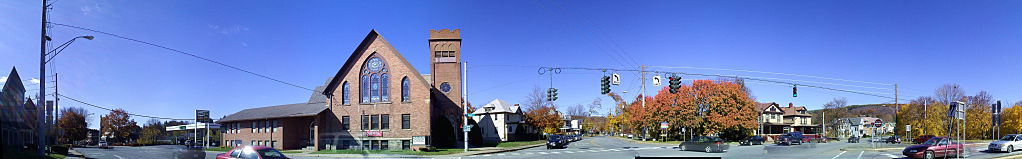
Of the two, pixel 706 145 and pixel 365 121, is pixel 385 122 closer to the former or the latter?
pixel 365 121

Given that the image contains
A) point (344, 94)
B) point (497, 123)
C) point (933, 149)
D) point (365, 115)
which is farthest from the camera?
point (497, 123)

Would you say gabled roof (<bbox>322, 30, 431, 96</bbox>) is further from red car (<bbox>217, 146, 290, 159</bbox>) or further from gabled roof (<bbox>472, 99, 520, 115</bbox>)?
gabled roof (<bbox>472, 99, 520, 115</bbox>)

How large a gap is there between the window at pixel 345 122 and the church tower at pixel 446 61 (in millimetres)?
10893

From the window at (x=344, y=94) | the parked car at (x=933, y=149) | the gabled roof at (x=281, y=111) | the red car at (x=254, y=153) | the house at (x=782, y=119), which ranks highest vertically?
the window at (x=344, y=94)

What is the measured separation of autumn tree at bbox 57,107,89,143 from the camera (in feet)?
48.5

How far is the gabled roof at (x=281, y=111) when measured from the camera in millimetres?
42594

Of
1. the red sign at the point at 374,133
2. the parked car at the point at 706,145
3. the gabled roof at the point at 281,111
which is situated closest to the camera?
the parked car at the point at 706,145

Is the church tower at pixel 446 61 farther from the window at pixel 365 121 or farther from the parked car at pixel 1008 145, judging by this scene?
the parked car at pixel 1008 145

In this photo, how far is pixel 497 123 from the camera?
75.8 metres

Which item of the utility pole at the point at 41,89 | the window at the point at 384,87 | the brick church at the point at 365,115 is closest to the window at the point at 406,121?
the brick church at the point at 365,115

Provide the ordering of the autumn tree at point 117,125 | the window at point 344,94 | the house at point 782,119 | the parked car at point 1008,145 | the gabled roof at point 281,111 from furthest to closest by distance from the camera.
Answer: the house at point 782,119 < the window at point 344,94 < the gabled roof at point 281,111 < the parked car at point 1008,145 < the autumn tree at point 117,125

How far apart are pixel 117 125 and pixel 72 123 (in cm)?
526

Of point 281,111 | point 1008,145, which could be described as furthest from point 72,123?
point 1008,145

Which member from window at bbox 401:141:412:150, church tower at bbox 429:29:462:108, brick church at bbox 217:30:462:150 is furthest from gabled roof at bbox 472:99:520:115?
window at bbox 401:141:412:150
